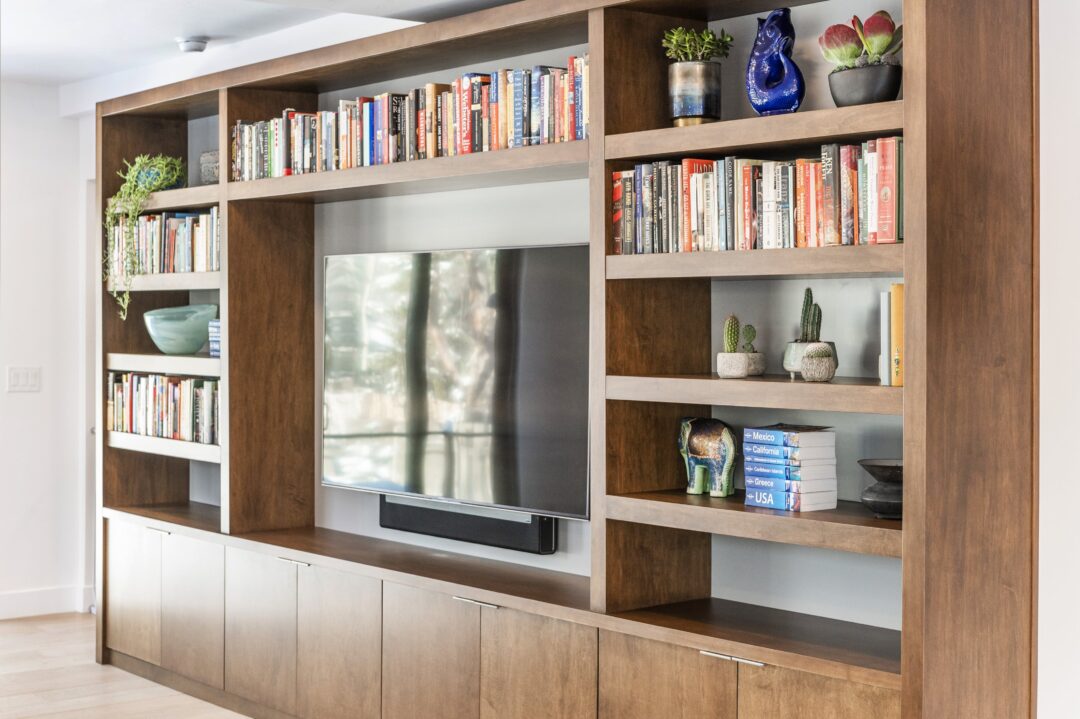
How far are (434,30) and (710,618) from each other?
194cm

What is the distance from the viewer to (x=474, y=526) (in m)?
4.15

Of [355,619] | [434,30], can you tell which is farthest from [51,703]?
[434,30]

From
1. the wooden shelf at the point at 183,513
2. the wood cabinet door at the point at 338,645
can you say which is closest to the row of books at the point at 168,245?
the wooden shelf at the point at 183,513

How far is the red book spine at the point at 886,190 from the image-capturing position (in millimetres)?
2693

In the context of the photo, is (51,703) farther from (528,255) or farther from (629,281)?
(629,281)

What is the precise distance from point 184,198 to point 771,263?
9.51 ft

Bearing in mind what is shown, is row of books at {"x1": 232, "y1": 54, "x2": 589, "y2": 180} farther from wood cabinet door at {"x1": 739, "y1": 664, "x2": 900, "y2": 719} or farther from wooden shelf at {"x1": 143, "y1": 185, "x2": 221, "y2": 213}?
wood cabinet door at {"x1": 739, "y1": 664, "x2": 900, "y2": 719}

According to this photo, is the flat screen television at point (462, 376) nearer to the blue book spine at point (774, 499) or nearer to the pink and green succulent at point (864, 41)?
the blue book spine at point (774, 499)

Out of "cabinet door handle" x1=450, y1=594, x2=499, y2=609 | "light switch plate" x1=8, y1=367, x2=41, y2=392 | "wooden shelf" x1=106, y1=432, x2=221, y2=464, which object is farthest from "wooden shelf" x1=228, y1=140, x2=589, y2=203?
"light switch plate" x1=8, y1=367, x2=41, y2=392

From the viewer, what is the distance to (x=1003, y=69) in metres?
2.87

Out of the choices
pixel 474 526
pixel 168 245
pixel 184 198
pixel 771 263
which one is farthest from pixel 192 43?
pixel 771 263

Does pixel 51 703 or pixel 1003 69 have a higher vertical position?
pixel 1003 69

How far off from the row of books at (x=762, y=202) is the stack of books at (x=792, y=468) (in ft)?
1.54

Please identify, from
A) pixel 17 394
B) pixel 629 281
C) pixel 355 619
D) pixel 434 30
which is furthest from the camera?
pixel 17 394
